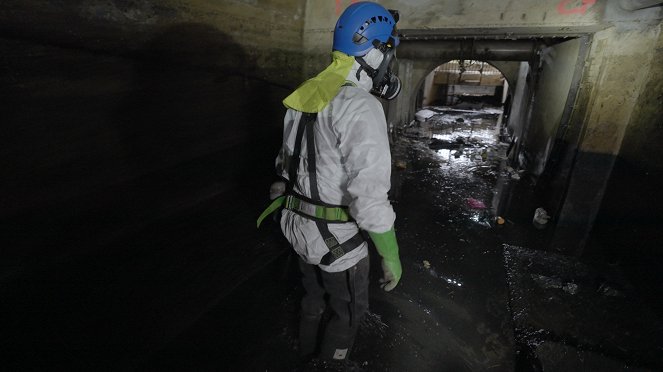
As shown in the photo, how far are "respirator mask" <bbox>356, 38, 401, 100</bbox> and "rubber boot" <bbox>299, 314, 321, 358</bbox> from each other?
1625mm

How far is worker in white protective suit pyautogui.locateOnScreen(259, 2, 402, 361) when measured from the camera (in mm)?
1476

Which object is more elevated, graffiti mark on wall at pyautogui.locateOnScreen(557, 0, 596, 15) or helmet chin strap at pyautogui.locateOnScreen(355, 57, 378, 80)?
graffiti mark on wall at pyautogui.locateOnScreen(557, 0, 596, 15)

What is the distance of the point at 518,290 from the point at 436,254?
36.0 inches

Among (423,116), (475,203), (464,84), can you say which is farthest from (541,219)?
(464,84)

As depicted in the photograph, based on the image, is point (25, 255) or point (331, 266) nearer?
point (331, 266)

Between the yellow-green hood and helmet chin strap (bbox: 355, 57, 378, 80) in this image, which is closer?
the yellow-green hood

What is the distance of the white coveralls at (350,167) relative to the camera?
1.46 m

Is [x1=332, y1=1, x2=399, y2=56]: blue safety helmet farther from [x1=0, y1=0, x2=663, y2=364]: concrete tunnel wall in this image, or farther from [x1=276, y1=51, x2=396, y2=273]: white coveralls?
[x1=0, y1=0, x2=663, y2=364]: concrete tunnel wall

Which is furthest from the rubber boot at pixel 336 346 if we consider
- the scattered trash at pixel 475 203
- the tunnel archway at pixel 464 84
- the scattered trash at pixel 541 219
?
the tunnel archway at pixel 464 84

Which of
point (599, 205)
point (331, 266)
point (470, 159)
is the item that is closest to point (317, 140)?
point (331, 266)

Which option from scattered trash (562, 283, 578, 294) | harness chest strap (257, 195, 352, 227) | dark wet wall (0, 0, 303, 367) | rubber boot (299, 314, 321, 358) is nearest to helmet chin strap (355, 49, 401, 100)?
harness chest strap (257, 195, 352, 227)

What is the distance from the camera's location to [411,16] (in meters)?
4.35

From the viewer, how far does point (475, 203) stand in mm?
5121

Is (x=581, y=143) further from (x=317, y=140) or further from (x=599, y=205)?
(x=317, y=140)
